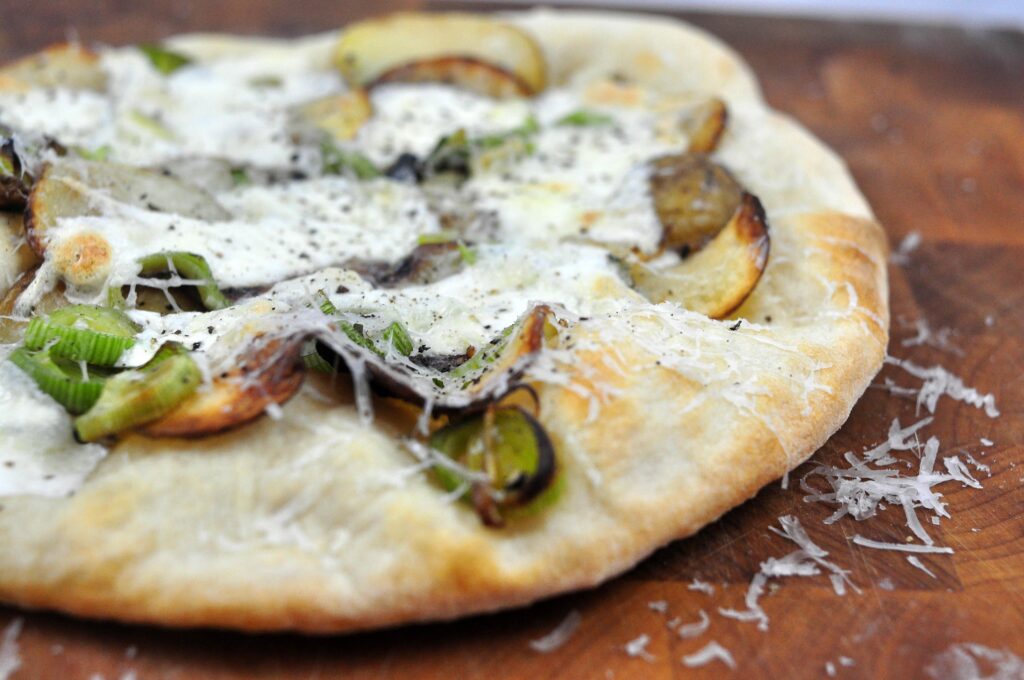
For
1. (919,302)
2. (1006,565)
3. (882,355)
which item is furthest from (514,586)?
(919,302)

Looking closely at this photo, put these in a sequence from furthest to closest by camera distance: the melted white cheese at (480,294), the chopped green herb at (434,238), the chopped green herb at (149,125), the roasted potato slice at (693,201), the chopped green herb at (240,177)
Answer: the chopped green herb at (149,125) → the chopped green herb at (240,177) → the roasted potato slice at (693,201) → the chopped green herb at (434,238) → the melted white cheese at (480,294)

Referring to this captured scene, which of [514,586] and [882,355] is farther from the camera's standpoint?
[882,355]

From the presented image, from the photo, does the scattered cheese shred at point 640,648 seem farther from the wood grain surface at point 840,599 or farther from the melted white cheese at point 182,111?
the melted white cheese at point 182,111

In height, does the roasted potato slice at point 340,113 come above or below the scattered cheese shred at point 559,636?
above

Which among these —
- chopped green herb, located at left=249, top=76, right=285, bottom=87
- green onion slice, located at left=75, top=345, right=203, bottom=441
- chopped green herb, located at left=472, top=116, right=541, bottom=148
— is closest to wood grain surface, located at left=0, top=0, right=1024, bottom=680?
green onion slice, located at left=75, top=345, right=203, bottom=441

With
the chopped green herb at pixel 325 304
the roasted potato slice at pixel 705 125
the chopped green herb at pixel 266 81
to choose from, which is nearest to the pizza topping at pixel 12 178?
the chopped green herb at pixel 325 304

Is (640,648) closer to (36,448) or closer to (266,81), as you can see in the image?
(36,448)

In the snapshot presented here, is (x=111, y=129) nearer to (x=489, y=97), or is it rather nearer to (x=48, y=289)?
(x=48, y=289)
